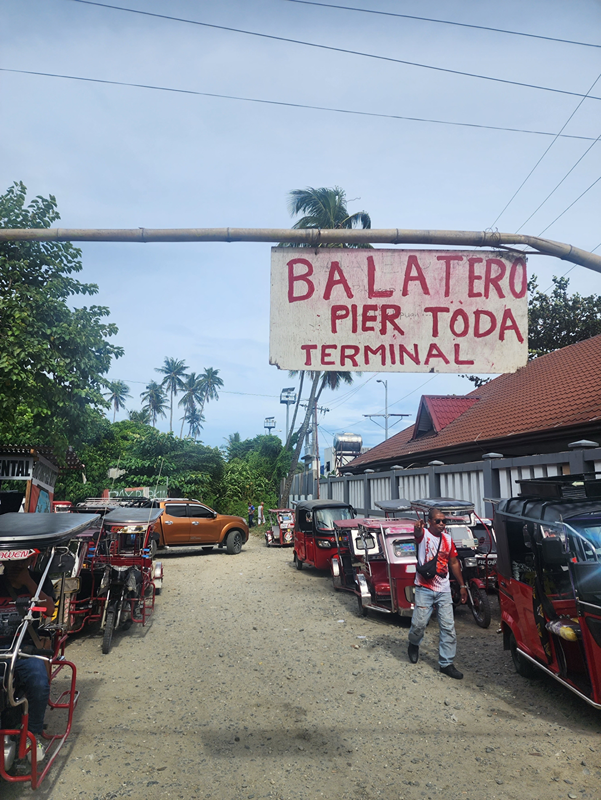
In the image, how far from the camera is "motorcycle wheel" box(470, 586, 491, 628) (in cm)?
941

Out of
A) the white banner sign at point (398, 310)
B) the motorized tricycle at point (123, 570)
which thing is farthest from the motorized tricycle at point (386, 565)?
the white banner sign at point (398, 310)

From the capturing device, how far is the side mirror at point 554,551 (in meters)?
5.51

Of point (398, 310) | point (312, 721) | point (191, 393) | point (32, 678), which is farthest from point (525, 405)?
point (191, 393)

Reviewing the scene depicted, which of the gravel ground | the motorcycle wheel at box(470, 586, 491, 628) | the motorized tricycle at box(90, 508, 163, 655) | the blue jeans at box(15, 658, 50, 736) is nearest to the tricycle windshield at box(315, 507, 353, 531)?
the motorized tricycle at box(90, 508, 163, 655)

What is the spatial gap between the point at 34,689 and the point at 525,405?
13761mm

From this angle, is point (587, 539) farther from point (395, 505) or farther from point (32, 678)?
point (395, 505)

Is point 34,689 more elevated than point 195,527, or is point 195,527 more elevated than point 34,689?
point 195,527

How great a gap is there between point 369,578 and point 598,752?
546 centimetres

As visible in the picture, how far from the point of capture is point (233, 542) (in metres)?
21.0

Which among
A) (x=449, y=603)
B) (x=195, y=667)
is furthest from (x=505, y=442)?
(x=195, y=667)

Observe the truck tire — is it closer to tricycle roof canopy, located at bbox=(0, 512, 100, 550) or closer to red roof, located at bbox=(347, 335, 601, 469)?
red roof, located at bbox=(347, 335, 601, 469)

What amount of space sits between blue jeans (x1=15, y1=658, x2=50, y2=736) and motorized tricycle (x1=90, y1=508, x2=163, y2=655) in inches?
151

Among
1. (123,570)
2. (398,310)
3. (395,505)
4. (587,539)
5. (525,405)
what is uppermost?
(525,405)

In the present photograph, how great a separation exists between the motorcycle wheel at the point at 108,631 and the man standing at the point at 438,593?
4.23 metres
